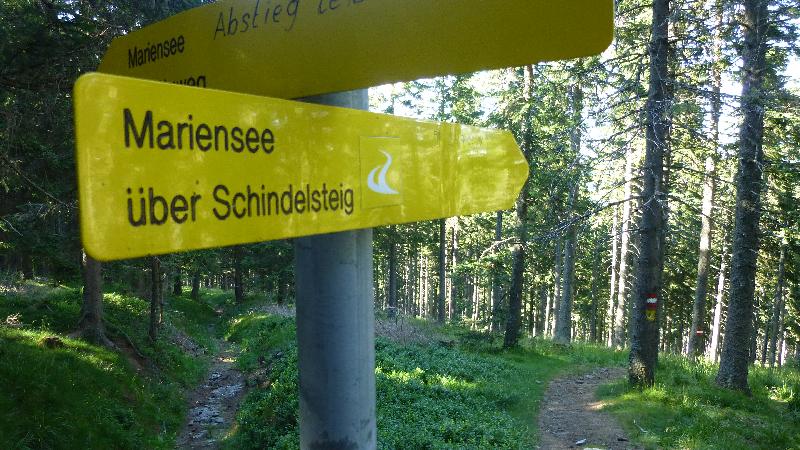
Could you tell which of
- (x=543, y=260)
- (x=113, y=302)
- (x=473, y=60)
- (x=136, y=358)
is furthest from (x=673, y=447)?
(x=543, y=260)

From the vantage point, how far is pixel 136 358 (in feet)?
40.5

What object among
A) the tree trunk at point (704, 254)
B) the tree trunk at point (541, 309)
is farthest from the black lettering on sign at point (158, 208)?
the tree trunk at point (541, 309)

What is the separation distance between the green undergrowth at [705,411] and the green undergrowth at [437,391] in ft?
6.46

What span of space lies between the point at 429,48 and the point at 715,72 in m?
19.9

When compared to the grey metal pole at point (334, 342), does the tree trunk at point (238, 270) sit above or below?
below

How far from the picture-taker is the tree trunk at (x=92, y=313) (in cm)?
1148

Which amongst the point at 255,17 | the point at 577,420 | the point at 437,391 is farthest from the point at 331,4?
the point at 577,420

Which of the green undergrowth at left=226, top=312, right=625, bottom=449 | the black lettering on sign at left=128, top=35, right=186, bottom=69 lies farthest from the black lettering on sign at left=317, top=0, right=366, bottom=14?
the green undergrowth at left=226, top=312, right=625, bottom=449

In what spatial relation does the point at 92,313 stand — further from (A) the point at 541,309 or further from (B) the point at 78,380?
(A) the point at 541,309

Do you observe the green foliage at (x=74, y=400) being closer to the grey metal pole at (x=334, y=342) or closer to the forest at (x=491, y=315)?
the forest at (x=491, y=315)

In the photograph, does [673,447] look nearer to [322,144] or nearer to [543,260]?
[322,144]

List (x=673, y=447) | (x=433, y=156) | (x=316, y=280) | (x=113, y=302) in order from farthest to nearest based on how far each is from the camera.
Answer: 1. (x=113, y=302)
2. (x=673, y=447)
3. (x=433, y=156)
4. (x=316, y=280)

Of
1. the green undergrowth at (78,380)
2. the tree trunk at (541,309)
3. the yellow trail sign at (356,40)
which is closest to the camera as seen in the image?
the yellow trail sign at (356,40)

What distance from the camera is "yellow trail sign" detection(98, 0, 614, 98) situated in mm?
1139
